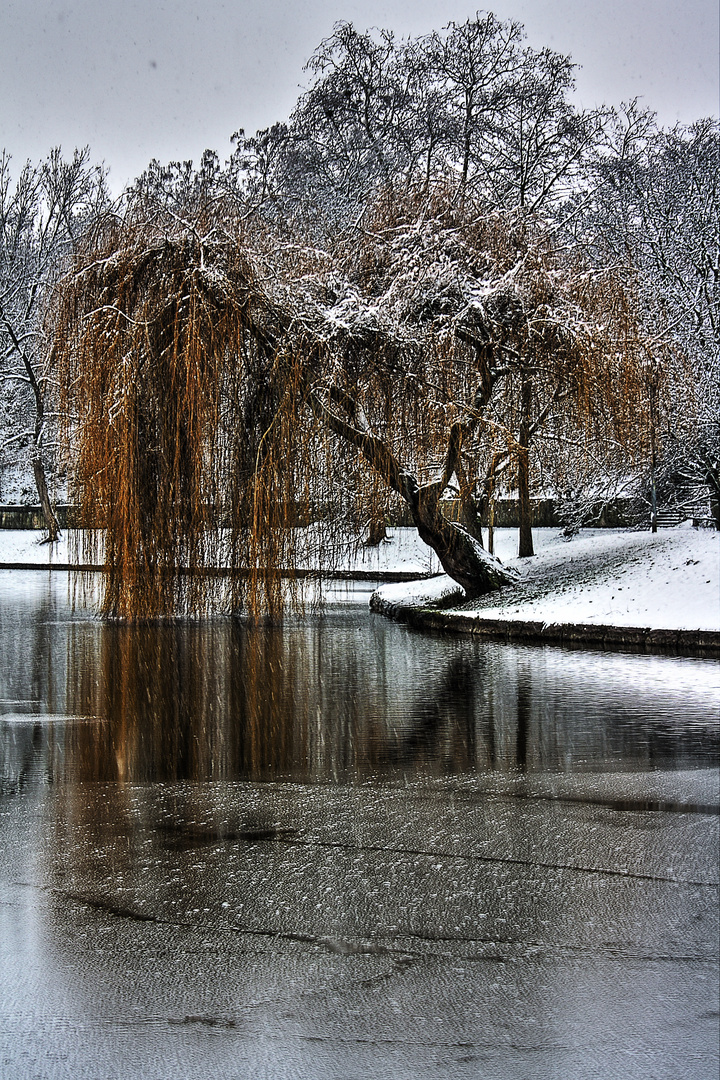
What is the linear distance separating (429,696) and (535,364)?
1025 cm

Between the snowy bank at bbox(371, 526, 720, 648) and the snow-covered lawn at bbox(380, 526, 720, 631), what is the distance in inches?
0.8

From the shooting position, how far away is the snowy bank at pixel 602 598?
17219 mm

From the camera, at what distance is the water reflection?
8.15 m

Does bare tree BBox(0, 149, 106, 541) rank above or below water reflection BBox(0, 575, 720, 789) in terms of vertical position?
above

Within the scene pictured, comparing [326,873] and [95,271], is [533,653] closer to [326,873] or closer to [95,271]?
[95,271]

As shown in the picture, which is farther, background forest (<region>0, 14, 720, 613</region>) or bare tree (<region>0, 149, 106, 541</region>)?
bare tree (<region>0, 149, 106, 541</region>)

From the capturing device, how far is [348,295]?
19.1m

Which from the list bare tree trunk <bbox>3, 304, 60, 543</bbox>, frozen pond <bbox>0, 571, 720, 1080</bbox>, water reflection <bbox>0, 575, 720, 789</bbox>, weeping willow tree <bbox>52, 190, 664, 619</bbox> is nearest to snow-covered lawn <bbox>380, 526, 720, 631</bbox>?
water reflection <bbox>0, 575, 720, 789</bbox>

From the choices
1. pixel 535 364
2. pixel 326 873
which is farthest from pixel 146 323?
pixel 326 873

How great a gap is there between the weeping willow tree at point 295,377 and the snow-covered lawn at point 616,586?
7.42ft

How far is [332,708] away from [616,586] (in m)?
10.4

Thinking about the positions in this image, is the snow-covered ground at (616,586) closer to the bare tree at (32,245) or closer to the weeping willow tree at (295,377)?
the weeping willow tree at (295,377)

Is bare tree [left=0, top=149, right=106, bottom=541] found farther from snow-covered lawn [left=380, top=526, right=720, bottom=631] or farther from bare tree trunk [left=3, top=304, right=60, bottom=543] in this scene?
snow-covered lawn [left=380, top=526, right=720, bottom=631]

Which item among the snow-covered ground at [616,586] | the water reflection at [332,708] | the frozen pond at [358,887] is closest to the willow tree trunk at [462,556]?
the snow-covered ground at [616,586]
